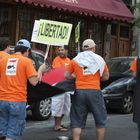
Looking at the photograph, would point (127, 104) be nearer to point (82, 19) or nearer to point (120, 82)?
point (120, 82)

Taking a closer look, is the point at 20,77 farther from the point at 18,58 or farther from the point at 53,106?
the point at 53,106

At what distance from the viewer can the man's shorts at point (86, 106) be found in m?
8.48

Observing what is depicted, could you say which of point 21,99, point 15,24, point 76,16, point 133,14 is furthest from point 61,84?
point 133,14

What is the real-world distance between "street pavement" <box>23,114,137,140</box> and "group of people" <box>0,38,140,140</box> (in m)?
0.42

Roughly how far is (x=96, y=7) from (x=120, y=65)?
5.69 meters

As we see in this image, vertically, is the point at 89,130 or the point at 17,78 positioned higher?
the point at 17,78

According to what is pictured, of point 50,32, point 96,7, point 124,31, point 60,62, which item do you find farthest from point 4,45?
point 124,31

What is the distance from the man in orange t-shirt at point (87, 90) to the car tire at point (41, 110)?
3.56m

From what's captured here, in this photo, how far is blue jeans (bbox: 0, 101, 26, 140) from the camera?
7.23m

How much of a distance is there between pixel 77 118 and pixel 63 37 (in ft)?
4.70

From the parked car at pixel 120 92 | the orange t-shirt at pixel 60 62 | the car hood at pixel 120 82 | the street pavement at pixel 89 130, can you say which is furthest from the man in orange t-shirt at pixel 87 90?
the car hood at pixel 120 82

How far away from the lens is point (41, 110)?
12219 millimetres

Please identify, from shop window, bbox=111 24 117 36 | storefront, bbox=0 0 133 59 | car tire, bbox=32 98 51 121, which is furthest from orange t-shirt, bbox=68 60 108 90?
shop window, bbox=111 24 117 36

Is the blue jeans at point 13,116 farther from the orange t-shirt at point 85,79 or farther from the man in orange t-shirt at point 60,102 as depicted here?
the man in orange t-shirt at point 60,102
